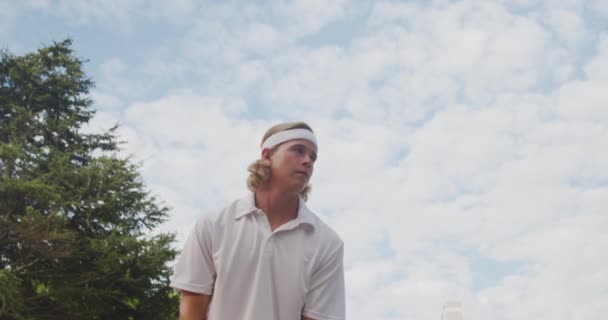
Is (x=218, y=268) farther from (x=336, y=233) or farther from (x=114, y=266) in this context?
(x=114, y=266)

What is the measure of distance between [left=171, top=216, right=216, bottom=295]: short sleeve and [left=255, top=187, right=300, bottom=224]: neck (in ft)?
0.98

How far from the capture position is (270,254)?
9.87 ft

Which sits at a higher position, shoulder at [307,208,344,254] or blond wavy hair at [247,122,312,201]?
blond wavy hair at [247,122,312,201]

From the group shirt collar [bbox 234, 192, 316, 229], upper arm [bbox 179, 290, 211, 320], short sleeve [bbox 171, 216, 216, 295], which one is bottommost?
upper arm [bbox 179, 290, 211, 320]

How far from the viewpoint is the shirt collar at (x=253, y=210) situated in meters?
3.13

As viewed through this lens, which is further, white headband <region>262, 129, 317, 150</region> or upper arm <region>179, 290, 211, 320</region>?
white headband <region>262, 129, 317, 150</region>

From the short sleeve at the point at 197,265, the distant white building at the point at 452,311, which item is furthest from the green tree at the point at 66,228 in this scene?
the distant white building at the point at 452,311

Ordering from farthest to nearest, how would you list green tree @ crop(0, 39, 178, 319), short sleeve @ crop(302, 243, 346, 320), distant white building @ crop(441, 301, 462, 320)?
distant white building @ crop(441, 301, 462, 320) → green tree @ crop(0, 39, 178, 319) → short sleeve @ crop(302, 243, 346, 320)

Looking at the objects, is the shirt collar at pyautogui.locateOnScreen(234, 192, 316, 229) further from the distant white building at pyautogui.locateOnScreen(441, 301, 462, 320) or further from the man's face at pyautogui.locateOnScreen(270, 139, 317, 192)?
the distant white building at pyautogui.locateOnScreen(441, 301, 462, 320)

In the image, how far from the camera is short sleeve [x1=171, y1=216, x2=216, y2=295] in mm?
2984

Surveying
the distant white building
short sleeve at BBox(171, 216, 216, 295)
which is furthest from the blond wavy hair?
the distant white building

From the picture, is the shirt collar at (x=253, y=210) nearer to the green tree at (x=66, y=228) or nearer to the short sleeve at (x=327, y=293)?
the short sleeve at (x=327, y=293)

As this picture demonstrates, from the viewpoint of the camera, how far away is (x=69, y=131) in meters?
24.6

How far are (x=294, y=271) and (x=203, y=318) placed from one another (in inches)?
18.9
